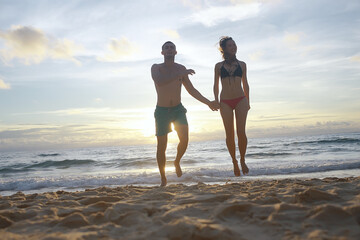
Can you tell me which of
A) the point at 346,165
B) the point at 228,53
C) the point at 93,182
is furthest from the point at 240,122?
the point at 346,165

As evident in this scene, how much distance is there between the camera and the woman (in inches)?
215

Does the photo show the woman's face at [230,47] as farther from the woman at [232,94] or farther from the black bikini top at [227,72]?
the black bikini top at [227,72]

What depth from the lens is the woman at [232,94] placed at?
17.9ft

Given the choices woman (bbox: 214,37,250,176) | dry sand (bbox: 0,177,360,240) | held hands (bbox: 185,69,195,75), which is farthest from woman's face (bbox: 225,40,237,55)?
dry sand (bbox: 0,177,360,240)

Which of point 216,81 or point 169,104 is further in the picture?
point 216,81

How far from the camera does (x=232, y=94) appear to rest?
5.50 metres

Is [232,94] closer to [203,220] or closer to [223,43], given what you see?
[223,43]

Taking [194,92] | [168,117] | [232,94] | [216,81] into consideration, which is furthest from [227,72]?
[168,117]

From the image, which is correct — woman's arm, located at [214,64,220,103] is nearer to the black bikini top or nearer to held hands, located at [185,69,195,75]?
the black bikini top

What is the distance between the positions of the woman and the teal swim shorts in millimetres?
785

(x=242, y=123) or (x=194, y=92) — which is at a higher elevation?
(x=194, y=92)

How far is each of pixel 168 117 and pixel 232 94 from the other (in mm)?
1339

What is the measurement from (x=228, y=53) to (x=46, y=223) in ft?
14.4

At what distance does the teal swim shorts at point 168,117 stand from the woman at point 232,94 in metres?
0.78
